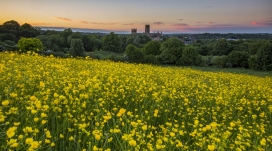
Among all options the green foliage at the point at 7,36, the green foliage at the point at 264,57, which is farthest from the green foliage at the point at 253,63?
the green foliage at the point at 7,36

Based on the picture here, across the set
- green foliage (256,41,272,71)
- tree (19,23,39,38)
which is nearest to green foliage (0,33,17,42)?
tree (19,23,39,38)

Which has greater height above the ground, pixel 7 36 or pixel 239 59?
pixel 7 36

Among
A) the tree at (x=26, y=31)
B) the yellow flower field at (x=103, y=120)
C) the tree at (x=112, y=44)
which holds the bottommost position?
the yellow flower field at (x=103, y=120)

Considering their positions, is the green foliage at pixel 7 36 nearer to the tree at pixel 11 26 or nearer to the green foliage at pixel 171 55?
the tree at pixel 11 26

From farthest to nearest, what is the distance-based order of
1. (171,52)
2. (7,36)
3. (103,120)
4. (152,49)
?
(7,36) → (152,49) → (171,52) → (103,120)

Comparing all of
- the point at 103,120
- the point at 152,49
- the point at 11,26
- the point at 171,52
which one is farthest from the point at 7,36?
the point at 103,120

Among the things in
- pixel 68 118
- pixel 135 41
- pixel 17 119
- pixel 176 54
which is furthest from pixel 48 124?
pixel 135 41

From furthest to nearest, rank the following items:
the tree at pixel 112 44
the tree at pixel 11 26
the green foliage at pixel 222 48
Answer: the tree at pixel 112 44, the tree at pixel 11 26, the green foliage at pixel 222 48

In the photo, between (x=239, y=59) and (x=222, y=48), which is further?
(x=222, y=48)

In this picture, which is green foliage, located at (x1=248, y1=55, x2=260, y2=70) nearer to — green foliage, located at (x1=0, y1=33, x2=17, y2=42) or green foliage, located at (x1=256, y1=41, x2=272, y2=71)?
green foliage, located at (x1=256, y1=41, x2=272, y2=71)

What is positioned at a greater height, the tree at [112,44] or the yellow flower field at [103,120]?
the tree at [112,44]

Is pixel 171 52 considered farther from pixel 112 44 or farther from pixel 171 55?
pixel 112 44

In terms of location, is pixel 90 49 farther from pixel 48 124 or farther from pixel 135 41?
pixel 48 124

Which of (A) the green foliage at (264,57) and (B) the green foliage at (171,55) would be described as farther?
(B) the green foliage at (171,55)
